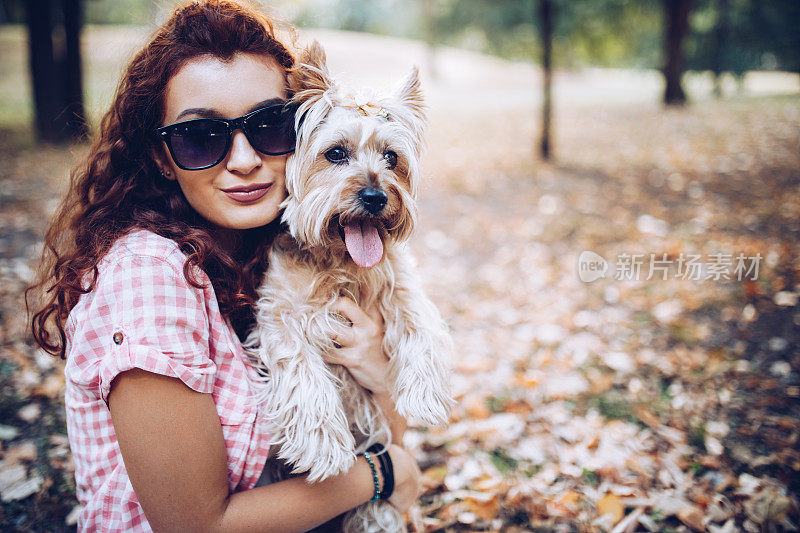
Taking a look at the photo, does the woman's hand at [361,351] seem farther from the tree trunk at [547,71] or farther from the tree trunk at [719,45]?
the tree trunk at [719,45]

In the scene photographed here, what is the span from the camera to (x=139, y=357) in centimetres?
131

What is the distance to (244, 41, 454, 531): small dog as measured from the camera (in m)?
1.94

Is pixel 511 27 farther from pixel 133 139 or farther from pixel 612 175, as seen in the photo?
pixel 133 139

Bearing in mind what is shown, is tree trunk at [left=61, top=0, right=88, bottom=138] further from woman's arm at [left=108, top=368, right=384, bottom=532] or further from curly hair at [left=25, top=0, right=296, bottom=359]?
woman's arm at [left=108, top=368, right=384, bottom=532]

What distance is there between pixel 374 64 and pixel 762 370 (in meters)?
27.6

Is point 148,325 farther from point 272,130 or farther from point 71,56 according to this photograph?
point 71,56

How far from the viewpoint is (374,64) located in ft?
92.1

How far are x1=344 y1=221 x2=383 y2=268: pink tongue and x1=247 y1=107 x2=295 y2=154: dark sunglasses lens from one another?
415 millimetres

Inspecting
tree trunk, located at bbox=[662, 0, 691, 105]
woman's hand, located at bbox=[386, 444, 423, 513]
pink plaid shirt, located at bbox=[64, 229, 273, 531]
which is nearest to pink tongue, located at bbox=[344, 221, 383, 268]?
pink plaid shirt, located at bbox=[64, 229, 273, 531]

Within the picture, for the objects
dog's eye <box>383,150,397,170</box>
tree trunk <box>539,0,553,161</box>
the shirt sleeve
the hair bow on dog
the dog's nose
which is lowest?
the shirt sleeve

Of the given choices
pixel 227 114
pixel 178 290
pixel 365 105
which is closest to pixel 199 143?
pixel 227 114

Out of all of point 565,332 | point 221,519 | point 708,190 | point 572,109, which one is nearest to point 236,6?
point 221,519

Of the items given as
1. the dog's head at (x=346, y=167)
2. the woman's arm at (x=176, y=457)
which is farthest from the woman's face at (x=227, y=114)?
the woman's arm at (x=176, y=457)

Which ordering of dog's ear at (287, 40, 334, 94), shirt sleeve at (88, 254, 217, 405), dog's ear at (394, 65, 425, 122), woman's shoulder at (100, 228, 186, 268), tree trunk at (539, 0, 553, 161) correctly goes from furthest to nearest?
tree trunk at (539, 0, 553, 161)
dog's ear at (394, 65, 425, 122)
dog's ear at (287, 40, 334, 94)
woman's shoulder at (100, 228, 186, 268)
shirt sleeve at (88, 254, 217, 405)
